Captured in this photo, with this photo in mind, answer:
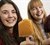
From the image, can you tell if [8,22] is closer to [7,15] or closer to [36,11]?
[7,15]

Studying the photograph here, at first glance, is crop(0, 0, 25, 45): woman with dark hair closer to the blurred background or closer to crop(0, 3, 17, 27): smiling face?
crop(0, 3, 17, 27): smiling face

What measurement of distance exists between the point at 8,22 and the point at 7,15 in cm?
3

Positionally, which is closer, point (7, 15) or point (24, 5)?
point (7, 15)

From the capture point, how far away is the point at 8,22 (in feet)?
2.42

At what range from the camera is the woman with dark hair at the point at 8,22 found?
0.73 metres

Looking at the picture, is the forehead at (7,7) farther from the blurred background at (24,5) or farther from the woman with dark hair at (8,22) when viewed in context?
the blurred background at (24,5)

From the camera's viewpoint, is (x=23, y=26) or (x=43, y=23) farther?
(x=43, y=23)

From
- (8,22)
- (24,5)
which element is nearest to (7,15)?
(8,22)

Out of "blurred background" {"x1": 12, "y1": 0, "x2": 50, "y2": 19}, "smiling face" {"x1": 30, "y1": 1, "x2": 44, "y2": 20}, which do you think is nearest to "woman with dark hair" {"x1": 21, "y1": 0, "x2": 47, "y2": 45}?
"smiling face" {"x1": 30, "y1": 1, "x2": 44, "y2": 20}

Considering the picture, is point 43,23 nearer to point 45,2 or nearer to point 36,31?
point 36,31

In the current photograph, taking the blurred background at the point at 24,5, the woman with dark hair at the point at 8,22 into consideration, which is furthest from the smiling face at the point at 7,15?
the blurred background at the point at 24,5

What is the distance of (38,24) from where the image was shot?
76cm

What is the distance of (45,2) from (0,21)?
34 centimetres

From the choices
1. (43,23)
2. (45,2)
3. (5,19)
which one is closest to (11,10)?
(5,19)
